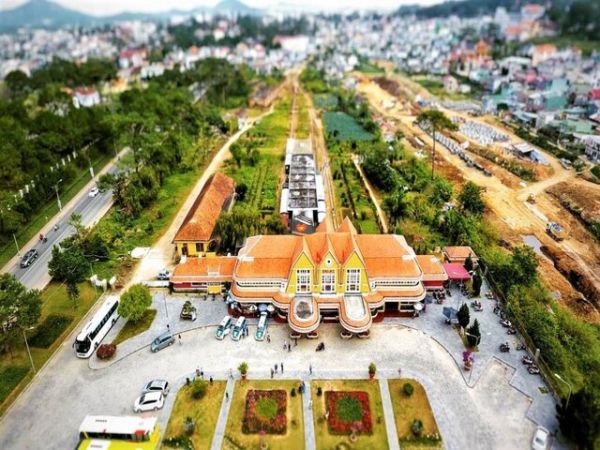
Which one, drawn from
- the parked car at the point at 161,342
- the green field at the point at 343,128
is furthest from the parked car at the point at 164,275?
the green field at the point at 343,128

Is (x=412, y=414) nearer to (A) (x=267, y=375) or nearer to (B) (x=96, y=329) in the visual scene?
(A) (x=267, y=375)

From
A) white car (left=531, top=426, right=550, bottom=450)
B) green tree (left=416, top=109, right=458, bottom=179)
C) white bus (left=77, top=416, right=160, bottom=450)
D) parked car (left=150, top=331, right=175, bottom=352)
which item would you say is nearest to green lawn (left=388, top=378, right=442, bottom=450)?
white car (left=531, top=426, right=550, bottom=450)

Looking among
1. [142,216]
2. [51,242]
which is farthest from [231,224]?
[51,242]

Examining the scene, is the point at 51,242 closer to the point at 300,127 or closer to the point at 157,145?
the point at 157,145

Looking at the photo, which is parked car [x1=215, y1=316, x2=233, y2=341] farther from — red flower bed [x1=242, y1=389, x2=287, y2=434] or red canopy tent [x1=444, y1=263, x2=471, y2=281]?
red canopy tent [x1=444, y1=263, x2=471, y2=281]

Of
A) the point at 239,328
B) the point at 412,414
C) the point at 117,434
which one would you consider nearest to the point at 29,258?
the point at 239,328

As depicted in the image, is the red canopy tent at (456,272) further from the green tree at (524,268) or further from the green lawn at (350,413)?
the green lawn at (350,413)
